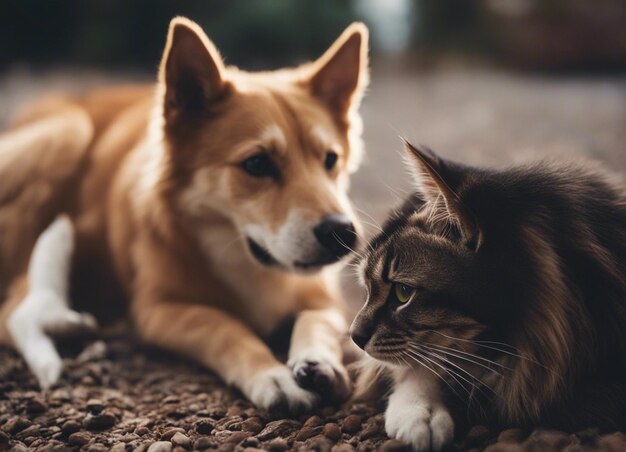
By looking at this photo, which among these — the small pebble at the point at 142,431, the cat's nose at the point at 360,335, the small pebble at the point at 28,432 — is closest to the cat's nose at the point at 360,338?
the cat's nose at the point at 360,335

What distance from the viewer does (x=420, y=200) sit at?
156cm

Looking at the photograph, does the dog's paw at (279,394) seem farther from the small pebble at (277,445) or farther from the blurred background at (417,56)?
the blurred background at (417,56)

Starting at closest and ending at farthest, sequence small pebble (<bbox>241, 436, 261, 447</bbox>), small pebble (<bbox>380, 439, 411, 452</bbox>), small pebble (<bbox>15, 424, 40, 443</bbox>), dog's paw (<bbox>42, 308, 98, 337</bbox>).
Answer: small pebble (<bbox>380, 439, 411, 452</bbox>), small pebble (<bbox>241, 436, 261, 447</bbox>), small pebble (<bbox>15, 424, 40, 443</bbox>), dog's paw (<bbox>42, 308, 98, 337</bbox>)

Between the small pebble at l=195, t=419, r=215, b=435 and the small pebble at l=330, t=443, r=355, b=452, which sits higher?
the small pebble at l=330, t=443, r=355, b=452

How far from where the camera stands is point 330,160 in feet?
6.93

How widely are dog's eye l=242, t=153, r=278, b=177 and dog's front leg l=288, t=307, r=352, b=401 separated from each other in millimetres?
482

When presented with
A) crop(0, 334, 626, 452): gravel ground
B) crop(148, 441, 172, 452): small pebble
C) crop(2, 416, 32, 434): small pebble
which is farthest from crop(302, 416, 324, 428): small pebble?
crop(2, 416, 32, 434): small pebble

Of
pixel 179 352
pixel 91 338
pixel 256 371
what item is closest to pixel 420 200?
pixel 256 371

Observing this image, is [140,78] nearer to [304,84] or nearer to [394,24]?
[394,24]

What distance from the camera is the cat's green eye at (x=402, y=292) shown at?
134 cm

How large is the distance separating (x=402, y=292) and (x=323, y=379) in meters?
0.36

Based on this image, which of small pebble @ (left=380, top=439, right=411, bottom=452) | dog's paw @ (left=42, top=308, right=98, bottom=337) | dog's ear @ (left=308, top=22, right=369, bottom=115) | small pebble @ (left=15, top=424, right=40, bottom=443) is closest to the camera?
small pebble @ (left=380, top=439, right=411, bottom=452)

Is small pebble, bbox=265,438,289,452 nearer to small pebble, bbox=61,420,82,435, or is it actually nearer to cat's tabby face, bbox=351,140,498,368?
cat's tabby face, bbox=351,140,498,368

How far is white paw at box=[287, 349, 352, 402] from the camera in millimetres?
1572
